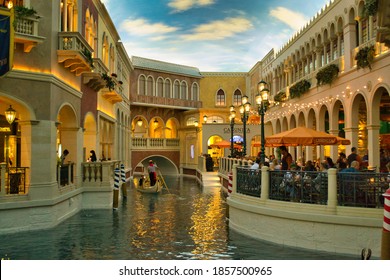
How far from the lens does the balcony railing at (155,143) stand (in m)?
33.7

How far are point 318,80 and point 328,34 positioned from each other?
1.98m

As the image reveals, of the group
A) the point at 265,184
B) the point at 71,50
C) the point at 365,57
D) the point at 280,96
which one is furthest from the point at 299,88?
the point at 71,50

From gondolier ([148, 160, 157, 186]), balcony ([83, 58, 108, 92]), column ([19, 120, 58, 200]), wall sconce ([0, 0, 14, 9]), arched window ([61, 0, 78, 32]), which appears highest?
arched window ([61, 0, 78, 32])

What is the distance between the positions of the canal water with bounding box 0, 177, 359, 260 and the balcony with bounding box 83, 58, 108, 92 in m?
4.21

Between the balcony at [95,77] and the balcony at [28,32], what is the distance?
13.2ft

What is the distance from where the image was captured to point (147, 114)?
1393 inches

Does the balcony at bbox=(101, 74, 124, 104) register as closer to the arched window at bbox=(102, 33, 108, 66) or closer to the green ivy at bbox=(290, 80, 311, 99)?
the arched window at bbox=(102, 33, 108, 66)

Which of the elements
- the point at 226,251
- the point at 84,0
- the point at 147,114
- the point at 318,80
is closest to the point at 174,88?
the point at 147,114

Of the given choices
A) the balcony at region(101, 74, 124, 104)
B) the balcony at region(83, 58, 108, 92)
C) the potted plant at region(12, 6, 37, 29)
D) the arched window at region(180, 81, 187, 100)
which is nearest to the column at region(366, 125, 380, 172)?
the balcony at region(83, 58, 108, 92)

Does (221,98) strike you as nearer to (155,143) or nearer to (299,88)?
(155,143)

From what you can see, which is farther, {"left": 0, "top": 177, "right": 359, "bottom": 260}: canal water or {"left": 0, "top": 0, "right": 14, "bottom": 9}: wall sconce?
{"left": 0, "top": 0, "right": 14, "bottom": 9}: wall sconce

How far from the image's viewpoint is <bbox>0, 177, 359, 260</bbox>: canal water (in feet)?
28.8

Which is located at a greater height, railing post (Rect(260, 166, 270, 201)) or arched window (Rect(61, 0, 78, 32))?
arched window (Rect(61, 0, 78, 32))

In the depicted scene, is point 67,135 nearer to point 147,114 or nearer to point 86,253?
point 86,253
